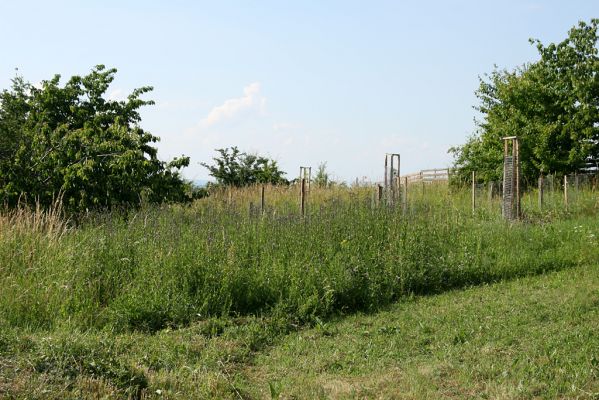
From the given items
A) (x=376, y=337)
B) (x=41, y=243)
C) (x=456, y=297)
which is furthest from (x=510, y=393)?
(x=41, y=243)

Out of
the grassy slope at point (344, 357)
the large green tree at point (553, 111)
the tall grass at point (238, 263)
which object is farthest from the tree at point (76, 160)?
the large green tree at point (553, 111)

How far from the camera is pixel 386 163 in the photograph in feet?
51.8

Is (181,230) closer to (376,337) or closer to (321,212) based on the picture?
(321,212)

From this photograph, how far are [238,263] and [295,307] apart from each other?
41.9 inches

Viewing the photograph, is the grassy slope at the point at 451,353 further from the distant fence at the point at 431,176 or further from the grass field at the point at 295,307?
the distant fence at the point at 431,176

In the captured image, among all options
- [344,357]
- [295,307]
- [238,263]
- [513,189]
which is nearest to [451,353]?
[344,357]

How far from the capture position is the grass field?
17.6ft

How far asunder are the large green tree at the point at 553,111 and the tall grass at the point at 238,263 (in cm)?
1109

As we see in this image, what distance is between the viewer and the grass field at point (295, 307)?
17.6 ft

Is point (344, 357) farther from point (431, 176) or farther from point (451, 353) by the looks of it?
point (431, 176)

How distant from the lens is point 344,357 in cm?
633

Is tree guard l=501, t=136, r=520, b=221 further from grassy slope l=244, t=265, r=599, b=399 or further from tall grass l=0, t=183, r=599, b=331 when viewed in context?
grassy slope l=244, t=265, r=599, b=399

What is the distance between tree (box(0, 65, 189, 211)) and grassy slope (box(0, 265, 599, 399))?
5770 millimetres

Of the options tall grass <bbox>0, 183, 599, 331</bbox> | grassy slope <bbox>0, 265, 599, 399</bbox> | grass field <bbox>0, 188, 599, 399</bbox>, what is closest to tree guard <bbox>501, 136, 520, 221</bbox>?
grass field <bbox>0, 188, 599, 399</bbox>
